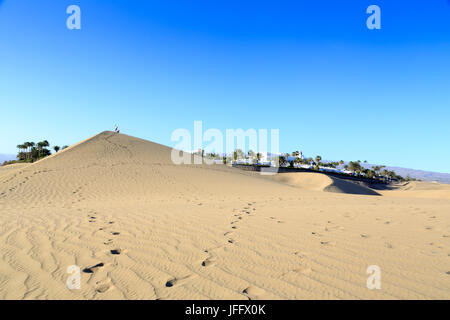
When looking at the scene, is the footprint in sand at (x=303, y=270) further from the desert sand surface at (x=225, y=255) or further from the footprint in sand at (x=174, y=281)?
the footprint in sand at (x=174, y=281)

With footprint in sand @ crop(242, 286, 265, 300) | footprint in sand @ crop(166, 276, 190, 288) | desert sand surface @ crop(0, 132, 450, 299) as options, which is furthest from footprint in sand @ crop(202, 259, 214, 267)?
footprint in sand @ crop(242, 286, 265, 300)

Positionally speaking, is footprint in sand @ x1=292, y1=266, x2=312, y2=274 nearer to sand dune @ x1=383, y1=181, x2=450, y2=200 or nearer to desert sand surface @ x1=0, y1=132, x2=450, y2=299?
desert sand surface @ x1=0, y1=132, x2=450, y2=299

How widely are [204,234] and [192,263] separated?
1317 millimetres

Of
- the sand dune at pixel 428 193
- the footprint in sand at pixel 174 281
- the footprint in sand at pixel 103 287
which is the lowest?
the sand dune at pixel 428 193

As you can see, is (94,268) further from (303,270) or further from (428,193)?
(428,193)

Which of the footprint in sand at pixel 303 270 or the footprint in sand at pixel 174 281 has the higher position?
the footprint in sand at pixel 303 270

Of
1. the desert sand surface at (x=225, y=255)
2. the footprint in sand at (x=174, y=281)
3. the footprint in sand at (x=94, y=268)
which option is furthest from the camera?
the footprint in sand at (x=94, y=268)

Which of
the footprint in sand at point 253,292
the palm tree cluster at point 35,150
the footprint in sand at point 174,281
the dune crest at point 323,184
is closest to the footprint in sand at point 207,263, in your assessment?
the footprint in sand at point 174,281

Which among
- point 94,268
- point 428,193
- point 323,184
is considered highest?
point 94,268

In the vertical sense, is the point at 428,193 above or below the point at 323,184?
below

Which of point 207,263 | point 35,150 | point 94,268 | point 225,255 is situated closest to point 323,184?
point 225,255

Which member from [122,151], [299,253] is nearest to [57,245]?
[299,253]

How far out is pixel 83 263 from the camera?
3.20 meters

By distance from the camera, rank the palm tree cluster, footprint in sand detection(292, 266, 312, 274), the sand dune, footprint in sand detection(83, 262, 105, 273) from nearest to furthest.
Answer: footprint in sand detection(292, 266, 312, 274) < footprint in sand detection(83, 262, 105, 273) < the sand dune < the palm tree cluster
